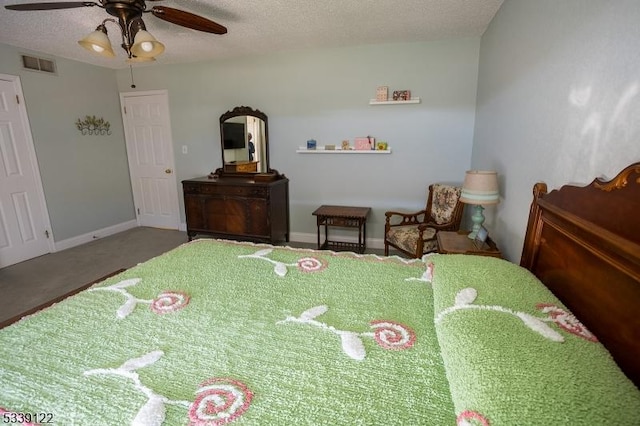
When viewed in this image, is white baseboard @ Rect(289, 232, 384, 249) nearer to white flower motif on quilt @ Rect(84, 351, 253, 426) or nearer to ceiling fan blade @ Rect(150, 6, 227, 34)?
ceiling fan blade @ Rect(150, 6, 227, 34)

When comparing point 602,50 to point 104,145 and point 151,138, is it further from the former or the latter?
point 104,145

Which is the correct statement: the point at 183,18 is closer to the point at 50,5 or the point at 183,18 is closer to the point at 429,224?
the point at 50,5

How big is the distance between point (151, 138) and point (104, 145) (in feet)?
2.05

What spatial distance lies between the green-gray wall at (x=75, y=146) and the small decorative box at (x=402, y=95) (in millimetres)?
4030

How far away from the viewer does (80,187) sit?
13.2 feet

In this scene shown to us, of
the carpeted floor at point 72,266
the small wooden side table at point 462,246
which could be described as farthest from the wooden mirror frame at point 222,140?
the small wooden side table at point 462,246

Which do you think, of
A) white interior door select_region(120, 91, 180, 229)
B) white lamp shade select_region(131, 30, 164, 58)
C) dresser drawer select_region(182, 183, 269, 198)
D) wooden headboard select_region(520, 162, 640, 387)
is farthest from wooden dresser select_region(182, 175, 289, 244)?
wooden headboard select_region(520, 162, 640, 387)

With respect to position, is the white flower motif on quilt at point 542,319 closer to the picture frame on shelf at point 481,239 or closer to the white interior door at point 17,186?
the picture frame on shelf at point 481,239

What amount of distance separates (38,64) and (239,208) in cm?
282

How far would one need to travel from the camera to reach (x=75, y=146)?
3.94 metres

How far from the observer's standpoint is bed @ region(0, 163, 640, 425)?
29.2 inches

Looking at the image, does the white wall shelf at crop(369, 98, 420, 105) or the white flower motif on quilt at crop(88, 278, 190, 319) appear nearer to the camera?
the white flower motif on quilt at crop(88, 278, 190, 319)

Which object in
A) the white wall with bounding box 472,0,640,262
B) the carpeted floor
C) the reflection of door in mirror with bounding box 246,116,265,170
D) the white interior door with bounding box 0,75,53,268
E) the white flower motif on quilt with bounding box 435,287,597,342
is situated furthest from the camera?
the reflection of door in mirror with bounding box 246,116,265,170

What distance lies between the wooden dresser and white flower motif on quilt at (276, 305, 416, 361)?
2.55 meters
